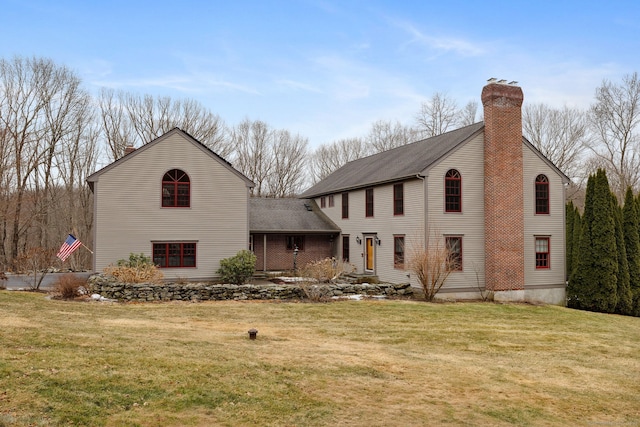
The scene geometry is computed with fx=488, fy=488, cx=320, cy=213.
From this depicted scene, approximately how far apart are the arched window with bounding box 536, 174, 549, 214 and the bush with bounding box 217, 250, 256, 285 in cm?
1268

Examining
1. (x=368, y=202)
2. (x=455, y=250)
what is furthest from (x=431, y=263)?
(x=368, y=202)

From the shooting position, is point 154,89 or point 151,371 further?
point 154,89

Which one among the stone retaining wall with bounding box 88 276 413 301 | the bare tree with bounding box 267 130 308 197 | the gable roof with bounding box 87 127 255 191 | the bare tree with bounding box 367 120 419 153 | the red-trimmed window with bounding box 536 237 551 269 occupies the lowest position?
the stone retaining wall with bounding box 88 276 413 301

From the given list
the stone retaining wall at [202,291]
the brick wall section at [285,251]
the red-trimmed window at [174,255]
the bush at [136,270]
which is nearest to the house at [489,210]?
the stone retaining wall at [202,291]

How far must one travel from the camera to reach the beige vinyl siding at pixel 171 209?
20.0 meters

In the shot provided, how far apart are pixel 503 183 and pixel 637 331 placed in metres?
7.11

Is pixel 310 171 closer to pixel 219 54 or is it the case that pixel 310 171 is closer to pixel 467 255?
pixel 219 54

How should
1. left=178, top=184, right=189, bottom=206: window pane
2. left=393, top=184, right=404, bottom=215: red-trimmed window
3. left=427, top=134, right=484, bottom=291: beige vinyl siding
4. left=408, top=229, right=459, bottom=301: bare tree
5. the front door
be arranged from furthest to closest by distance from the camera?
the front door
left=393, top=184, right=404, bottom=215: red-trimmed window
left=178, top=184, right=189, bottom=206: window pane
left=427, top=134, right=484, bottom=291: beige vinyl siding
left=408, top=229, right=459, bottom=301: bare tree

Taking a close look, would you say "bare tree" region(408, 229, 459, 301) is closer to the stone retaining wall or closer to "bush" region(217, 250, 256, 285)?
the stone retaining wall

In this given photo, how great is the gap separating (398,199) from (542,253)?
22.1 ft

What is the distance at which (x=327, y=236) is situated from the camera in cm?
2802

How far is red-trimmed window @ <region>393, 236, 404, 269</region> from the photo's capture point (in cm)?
2097

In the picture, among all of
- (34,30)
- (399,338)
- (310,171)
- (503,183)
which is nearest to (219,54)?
(34,30)

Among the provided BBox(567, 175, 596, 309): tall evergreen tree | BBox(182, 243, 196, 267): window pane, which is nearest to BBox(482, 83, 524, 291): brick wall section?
BBox(567, 175, 596, 309): tall evergreen tree
